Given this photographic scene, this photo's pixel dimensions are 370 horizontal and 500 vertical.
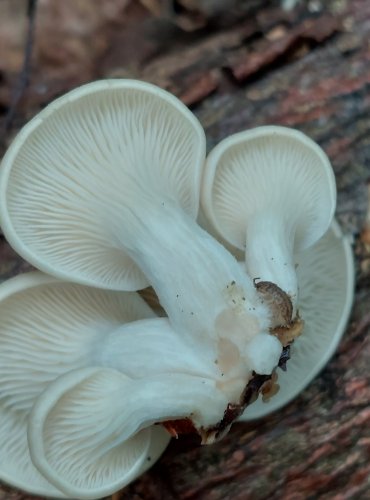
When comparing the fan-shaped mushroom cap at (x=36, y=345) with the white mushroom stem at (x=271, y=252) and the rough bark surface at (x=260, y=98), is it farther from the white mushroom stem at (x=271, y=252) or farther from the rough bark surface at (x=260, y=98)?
the white mushroom stem at (x=271, y=252)

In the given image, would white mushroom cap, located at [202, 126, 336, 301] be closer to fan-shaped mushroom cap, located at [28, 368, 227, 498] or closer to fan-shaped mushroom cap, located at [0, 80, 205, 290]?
fan-shaped mushroom cap, located at [0, 80, 205, 290]

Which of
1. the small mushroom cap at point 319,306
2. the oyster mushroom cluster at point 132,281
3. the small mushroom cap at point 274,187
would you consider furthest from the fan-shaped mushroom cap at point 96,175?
the small mushroom cap at point 319,306

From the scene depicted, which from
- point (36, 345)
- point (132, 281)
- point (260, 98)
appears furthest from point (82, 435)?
point (260, 98)

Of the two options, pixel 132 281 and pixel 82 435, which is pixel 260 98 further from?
pixel 82 435

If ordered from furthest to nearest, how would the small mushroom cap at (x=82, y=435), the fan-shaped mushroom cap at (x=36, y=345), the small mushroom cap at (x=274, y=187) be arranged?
1. the small mushroom cap at (x=274, y=187)
2. the fan-shaped mushroom cap at (x=36, y=345)
3. the small mushroom cap at (x=82, y=435)

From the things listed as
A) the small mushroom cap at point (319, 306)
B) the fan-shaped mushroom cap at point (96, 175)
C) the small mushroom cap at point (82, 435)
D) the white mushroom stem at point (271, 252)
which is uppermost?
the fan-shaped mushroom cap at point (96, 175)

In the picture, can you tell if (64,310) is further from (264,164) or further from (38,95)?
(38,95)
